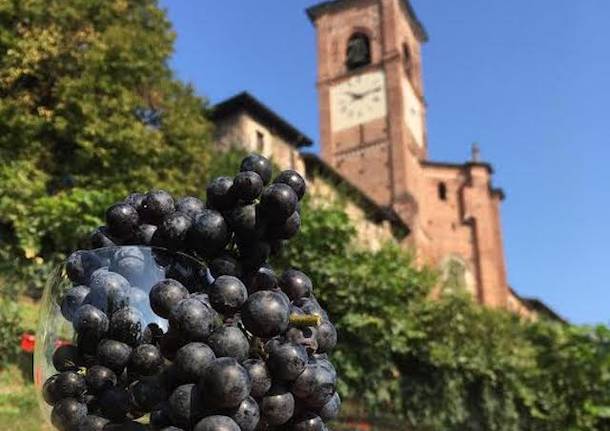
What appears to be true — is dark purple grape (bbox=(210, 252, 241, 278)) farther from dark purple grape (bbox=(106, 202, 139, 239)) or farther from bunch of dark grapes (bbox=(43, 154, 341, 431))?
dark purple grape (bbox=(106, 202, 139, 239))

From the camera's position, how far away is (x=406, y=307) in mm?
11828

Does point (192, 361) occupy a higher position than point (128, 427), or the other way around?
point (192, 361)

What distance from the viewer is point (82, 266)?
1747mm

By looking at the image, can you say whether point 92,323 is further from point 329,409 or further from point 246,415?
point 329,409

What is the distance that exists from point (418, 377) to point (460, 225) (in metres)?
24.0

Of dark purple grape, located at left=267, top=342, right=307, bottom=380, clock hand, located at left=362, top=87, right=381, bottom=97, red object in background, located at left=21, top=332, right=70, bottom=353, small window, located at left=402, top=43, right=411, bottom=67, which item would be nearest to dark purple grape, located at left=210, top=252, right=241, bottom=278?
dark purple grape, located at left=267, top=342, right=307, bottom=380

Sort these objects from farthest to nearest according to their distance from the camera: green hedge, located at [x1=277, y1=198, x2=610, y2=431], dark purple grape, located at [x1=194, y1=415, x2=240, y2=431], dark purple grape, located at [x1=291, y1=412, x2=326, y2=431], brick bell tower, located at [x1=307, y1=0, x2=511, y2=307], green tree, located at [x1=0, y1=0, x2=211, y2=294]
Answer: brick bell tower, located at [x1=307, y1=0, x2=511, y2=307], green tree, located at [x1=0, y1=0, x2=211, y2=294], green hedge, located at [x1=277, y1=198, x2=610, y2=431], dark purple grape, located at [x1=291, y1=412, x2=326, y2=431], dark purple grape, located at [x1=194, y1=415, x2=240, y2=431]

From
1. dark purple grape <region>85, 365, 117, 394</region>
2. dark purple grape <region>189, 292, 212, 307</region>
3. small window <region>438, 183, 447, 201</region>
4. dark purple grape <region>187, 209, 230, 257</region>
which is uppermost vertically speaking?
small window <region>438, 183, 447, 201</region>

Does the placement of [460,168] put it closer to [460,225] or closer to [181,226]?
[460,225]

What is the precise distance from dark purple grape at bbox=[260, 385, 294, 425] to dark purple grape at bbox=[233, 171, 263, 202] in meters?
0.49

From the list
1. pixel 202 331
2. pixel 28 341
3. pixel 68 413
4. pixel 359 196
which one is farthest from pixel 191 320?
pixel 359 196

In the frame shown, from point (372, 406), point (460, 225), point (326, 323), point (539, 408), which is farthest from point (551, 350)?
point (460, 225)

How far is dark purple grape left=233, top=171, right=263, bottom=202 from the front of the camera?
1.74 m

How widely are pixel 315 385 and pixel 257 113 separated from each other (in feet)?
62.1
